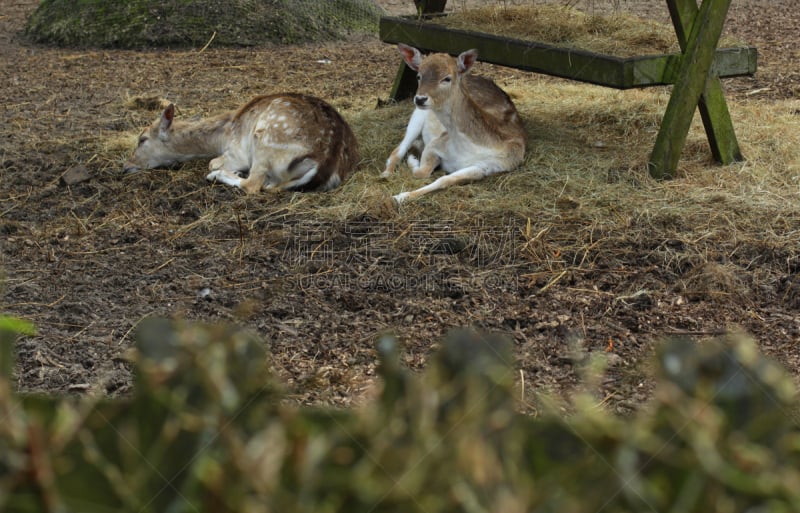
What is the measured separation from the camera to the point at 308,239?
568 centimetres

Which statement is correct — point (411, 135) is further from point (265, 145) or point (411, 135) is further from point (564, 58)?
point (564, 58)

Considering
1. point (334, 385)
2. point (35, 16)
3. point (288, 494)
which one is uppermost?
point (288, 494)

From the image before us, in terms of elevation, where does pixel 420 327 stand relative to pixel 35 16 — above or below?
above

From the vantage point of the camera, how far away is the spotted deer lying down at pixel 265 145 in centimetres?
671

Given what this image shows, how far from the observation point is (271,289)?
4512mm

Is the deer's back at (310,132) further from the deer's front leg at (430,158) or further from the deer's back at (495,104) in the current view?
the deer's back at (495,104)

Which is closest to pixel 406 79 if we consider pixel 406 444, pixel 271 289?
pixel 271 289

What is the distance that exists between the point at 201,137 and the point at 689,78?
3.43 metres

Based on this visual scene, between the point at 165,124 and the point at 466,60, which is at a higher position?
the point at 466,60

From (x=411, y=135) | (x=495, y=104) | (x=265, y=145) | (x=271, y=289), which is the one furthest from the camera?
(x=495, y=104)

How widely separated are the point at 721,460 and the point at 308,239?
196 inches

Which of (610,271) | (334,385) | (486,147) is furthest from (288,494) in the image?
(486,147)

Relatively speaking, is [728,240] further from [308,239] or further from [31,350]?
[31,350]

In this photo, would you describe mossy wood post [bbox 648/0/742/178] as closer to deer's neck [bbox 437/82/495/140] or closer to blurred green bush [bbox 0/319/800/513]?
deer's neck [bbox 437/82/495/140]
